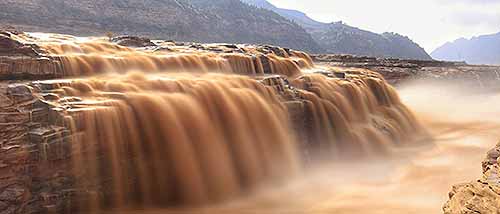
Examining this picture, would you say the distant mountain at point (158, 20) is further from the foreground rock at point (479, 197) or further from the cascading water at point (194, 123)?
the foreground rock at point (479, 197)

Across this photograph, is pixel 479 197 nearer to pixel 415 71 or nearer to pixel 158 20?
pixel 415 71

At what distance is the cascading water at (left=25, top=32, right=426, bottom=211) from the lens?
20.4ft

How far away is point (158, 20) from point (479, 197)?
216 feet

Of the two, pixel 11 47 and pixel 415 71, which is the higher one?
pixel 11 47

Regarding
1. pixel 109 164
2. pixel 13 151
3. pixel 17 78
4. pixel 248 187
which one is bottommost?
pixel 248 187

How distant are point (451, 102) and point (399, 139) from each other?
1281 cm

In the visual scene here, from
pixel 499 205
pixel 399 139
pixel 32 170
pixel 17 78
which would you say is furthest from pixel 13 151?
pixel 399 139

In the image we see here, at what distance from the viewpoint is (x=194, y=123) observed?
7.42 meters

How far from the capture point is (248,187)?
761cm

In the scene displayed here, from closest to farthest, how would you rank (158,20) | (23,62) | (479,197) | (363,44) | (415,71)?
(479,197), (23,62), (415,71), (158,20), (363,44)

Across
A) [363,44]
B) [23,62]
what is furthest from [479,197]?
[363,44]

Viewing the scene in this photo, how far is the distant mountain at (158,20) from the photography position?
Result: 49.5 metres

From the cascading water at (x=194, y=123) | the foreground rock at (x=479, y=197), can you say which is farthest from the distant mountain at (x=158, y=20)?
the foreground rock at (x=479, y=197)

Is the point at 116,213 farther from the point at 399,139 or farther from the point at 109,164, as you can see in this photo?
the point at 399,139
